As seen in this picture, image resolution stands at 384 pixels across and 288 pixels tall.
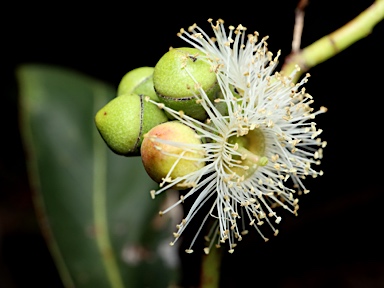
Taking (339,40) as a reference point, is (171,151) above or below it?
below

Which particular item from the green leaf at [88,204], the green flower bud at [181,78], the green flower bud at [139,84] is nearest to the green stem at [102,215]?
the green leaf at [88,204]

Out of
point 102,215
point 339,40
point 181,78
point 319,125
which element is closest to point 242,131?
point 181,78

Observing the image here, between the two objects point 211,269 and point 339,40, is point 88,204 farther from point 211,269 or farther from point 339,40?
point 339,40

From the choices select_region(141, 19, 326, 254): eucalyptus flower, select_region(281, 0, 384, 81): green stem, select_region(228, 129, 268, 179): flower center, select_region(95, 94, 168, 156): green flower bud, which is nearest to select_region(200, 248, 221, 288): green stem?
select_region(141, 19, 326, 254): eucalyptus flower

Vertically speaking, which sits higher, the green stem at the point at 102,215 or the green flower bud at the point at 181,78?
the green flower bud at the point at 181,78

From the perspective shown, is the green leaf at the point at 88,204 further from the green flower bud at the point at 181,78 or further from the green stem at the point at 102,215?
the green flower bud at the point at 181,78

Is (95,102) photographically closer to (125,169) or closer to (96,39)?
(125,169)
